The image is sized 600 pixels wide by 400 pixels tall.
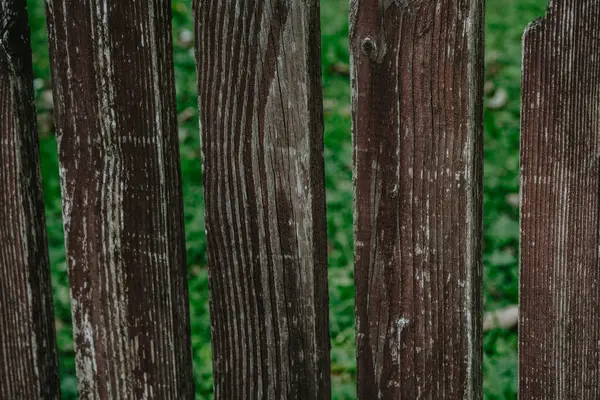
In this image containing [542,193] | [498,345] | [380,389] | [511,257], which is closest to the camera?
[542,193]

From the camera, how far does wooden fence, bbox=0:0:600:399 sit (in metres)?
1.55

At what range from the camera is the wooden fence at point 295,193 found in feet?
5.08

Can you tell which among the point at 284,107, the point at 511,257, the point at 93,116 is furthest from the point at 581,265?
the point at 511,257

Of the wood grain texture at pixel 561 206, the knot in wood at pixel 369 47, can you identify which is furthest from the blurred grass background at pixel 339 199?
the knot in wood at pixel 369 47

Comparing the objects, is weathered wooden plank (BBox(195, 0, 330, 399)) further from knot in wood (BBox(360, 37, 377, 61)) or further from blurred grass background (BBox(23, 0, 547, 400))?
blurred grass background (BBox(23, 0, 547, 400))

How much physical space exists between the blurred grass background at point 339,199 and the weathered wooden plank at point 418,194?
140 centimetres

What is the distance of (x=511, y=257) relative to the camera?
12.6 ft

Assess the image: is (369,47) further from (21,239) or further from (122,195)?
(21,239)

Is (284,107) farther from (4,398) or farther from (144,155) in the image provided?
(4,398)

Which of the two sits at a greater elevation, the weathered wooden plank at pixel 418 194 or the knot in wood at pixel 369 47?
the knot in wood at pixel 369 47

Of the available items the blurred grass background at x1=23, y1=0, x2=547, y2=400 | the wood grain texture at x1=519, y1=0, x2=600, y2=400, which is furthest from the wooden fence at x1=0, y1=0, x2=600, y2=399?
the blurred grass background at x1=23, y1=0, x2=547, y2=400

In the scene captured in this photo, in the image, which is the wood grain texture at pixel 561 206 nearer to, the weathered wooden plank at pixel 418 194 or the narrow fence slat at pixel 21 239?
the weathered wooden plank at pixel 418 194

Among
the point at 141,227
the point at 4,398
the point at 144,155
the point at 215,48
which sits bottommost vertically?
the point at 4,398

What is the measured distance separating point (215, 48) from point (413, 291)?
734 mm
